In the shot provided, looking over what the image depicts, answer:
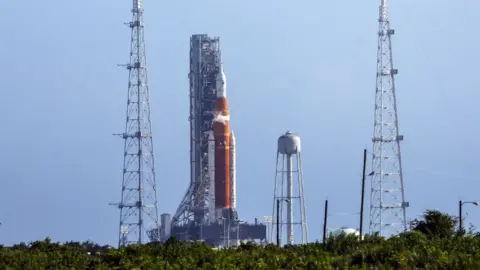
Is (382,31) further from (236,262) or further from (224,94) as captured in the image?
(236,262)

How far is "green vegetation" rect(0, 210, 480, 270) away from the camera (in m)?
61.0

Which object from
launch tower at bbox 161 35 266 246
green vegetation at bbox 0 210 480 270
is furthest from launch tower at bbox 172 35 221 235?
green vegetation at bbox 0 210 480 270

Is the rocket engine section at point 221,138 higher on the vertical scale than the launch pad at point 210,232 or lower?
higher

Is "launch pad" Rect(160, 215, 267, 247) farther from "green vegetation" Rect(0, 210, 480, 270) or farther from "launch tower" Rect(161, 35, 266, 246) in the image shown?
"green vegetation" Rect(0, 210, 480, 270)

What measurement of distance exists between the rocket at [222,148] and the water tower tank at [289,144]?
9407mm

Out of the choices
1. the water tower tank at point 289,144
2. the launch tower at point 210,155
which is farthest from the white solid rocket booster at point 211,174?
the water tower tank at point 289,144

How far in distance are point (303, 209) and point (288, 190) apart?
30.4 ft

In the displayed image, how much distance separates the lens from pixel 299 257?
67438 millimetres

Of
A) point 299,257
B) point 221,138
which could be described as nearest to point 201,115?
point 221,138

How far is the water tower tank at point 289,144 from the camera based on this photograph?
597 ft

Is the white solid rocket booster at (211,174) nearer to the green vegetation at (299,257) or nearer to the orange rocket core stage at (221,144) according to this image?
the orange rocket core stage at (221,144)

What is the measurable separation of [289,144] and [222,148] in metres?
11.4

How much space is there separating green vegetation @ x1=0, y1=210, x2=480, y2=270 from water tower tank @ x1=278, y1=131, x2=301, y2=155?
319 ft

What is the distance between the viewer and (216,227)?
191 m
